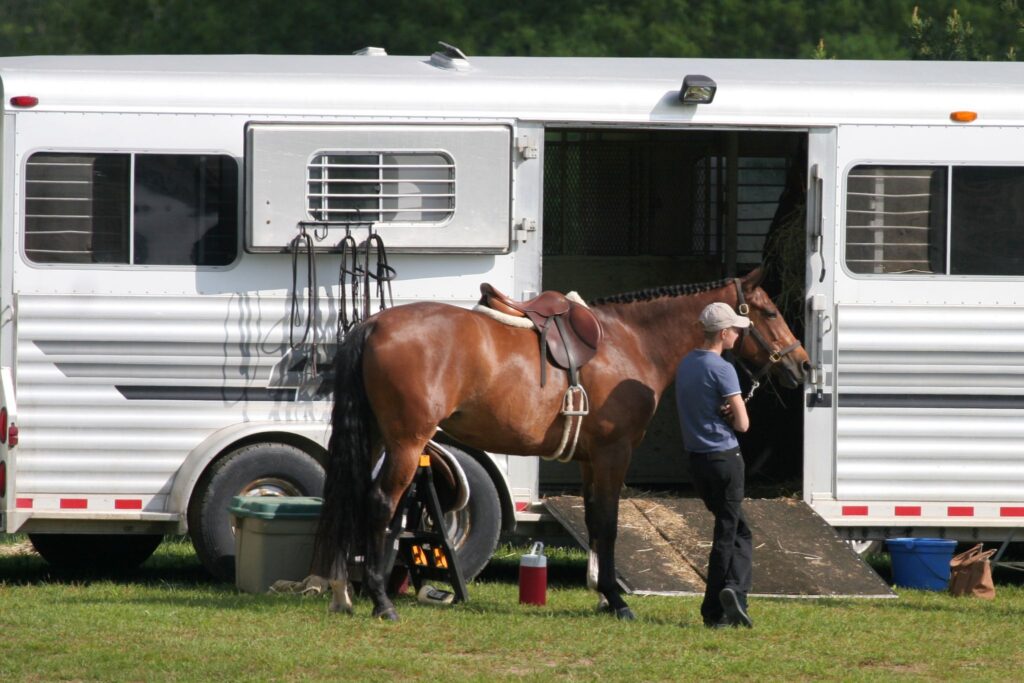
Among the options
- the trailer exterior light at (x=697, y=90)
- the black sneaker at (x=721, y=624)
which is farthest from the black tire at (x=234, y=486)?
the trailer exterior light at (x=697, y=90)

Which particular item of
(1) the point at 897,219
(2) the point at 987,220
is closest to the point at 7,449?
(1) the point at 897,219

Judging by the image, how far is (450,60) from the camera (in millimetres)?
9000

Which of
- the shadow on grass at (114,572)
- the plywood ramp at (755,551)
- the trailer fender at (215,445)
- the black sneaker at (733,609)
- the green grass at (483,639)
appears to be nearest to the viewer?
the green grass at (483,639)

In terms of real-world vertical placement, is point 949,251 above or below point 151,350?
above

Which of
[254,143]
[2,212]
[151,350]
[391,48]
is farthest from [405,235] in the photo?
[391,48]

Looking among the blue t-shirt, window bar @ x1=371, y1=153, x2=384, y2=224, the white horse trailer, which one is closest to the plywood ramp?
the white horse trailer

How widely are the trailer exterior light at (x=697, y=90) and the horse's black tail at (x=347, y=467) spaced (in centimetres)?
244

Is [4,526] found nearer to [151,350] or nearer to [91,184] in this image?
[151,350]

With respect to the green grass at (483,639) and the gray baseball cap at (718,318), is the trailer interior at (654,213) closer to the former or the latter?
the green grass at (483,639)

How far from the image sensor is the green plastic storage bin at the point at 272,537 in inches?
318

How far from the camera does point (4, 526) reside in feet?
27.3

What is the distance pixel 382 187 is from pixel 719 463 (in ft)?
8.20

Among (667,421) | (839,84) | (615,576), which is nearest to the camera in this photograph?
(615,576)

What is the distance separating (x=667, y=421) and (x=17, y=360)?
4528mm
